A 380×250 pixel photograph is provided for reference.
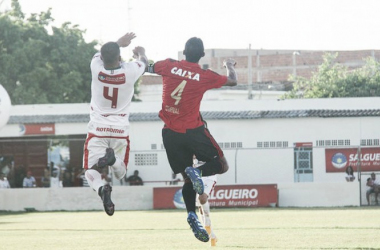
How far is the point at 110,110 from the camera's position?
12.9m

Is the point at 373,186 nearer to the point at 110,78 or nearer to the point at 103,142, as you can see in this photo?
the point at 103,142

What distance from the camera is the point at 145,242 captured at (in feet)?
54.1

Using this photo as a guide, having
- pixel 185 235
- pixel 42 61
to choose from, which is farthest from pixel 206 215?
pixel 42 61

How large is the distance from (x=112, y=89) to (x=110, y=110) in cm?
34

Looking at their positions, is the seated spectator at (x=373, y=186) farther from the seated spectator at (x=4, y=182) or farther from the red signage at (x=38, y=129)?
the red signage at (x=38, y=129)

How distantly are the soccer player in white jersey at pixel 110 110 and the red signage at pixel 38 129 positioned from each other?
31.1 m

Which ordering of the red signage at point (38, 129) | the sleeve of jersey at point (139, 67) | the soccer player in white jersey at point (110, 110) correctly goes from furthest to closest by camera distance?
the red signage at point (38, 129), the sleeve of jersey at point (139, 67), the soccer player in white jersey at point (110, 110)

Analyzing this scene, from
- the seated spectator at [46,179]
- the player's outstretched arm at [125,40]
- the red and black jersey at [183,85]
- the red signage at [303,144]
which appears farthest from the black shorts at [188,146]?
the red signage at [303,144]

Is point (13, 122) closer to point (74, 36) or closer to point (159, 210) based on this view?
point (159, 210)

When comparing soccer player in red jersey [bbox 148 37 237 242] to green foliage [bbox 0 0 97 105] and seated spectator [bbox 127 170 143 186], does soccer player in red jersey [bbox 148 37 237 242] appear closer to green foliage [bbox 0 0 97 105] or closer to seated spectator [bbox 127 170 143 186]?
seated spectator [bbox 127 170 143 186]

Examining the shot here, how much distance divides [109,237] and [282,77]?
8666cm

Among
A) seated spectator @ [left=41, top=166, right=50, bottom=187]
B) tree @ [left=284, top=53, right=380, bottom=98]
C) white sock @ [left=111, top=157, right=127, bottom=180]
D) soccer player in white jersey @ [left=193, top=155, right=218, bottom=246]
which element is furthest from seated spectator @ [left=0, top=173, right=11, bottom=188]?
tree @ [left=284, top=53, right=380, bottom=98]

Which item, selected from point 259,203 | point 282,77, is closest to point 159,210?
point 259,203

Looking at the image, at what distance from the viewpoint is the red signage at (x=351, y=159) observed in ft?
130
